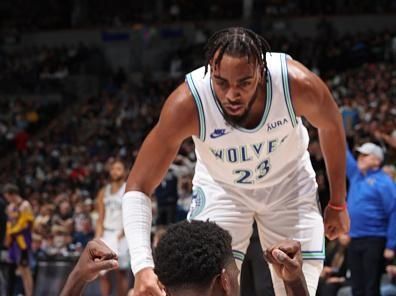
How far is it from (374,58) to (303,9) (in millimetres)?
4507

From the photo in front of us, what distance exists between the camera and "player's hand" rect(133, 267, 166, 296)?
9.33 ft

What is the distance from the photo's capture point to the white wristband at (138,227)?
3057 mm

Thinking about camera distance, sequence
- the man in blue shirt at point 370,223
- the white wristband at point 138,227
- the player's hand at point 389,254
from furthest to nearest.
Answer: the man in blue shirt at point 370,223
the player's hand at point 389,254
the white wristband at point 138,227

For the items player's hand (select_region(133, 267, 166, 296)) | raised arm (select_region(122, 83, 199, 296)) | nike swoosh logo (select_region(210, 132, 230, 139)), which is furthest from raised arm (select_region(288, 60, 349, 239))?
player's hand (select_region(133, 267, 166, 296))

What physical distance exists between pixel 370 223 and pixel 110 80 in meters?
14.5

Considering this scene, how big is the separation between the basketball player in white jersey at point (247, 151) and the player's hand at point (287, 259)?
0.67 metres

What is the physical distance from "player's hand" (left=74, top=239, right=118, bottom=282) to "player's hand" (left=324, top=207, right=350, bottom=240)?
163 centimetres

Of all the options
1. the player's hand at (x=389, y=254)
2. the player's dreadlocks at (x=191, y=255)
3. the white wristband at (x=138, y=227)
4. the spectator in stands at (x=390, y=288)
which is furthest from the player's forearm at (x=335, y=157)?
the spectator in stands at (x=390, y=288)

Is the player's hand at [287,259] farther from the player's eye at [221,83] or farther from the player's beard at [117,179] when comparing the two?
the player's beard at [117,179]

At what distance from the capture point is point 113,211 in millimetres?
8055

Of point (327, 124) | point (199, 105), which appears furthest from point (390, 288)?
point (199, 105)

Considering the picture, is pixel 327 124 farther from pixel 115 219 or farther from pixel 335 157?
pixel 115 219

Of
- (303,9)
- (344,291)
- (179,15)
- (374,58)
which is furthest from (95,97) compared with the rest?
(344,291)

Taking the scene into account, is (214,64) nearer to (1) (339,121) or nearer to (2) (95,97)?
(1) (339,121)
